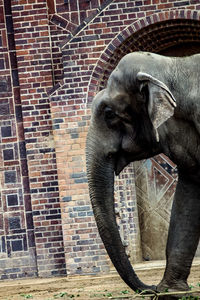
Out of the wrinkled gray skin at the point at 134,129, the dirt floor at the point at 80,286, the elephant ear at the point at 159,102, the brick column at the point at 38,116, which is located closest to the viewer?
the elephant ear at the point at 159,102

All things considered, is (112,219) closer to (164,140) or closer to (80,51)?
(164,140)

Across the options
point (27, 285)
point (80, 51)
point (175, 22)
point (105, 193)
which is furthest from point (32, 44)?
point (105, 193)

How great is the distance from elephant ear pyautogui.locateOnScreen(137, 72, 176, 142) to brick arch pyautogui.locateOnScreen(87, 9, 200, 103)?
17.9 feet

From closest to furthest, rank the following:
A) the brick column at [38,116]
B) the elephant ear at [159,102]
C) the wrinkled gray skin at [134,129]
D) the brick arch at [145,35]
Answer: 1. the elephant ear at [159,102]
2. the wrinkled gray skin at [134,129]
3. the brick arch at [145,35]
4. the brick column at [38,116]

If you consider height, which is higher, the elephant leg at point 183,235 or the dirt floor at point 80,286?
the elephant leg at point 183,235

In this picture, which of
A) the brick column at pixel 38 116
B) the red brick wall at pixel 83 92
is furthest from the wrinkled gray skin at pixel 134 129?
the brick column at pixel 38 116

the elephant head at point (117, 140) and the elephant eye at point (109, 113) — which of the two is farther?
the elephant eye at point (109, 113)

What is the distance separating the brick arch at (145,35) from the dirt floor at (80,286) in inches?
97.4

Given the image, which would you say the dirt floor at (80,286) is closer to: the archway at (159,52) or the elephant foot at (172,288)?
the archway at (159,52)

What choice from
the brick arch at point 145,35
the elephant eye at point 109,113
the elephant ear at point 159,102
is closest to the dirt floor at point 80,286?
the elephant eye at point 109,113

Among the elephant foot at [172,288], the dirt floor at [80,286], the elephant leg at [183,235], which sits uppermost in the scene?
the elephant leg at [183,235]

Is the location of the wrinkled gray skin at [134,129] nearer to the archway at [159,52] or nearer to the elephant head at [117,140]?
the elephant head at [117,140]

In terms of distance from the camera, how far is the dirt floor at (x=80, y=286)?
400 inches

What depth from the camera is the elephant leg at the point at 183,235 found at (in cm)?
827
